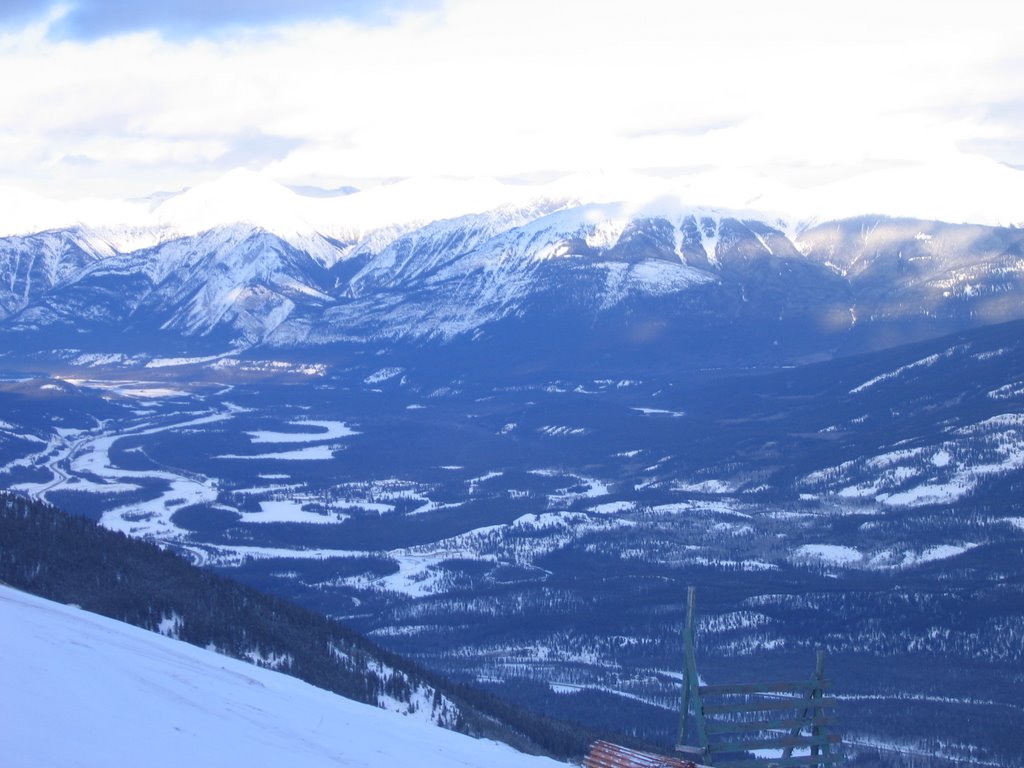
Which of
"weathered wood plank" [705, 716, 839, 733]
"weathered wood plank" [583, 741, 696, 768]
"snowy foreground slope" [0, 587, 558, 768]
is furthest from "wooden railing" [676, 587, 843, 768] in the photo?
"snowy foreground slope" [0, 587, 558, 768]

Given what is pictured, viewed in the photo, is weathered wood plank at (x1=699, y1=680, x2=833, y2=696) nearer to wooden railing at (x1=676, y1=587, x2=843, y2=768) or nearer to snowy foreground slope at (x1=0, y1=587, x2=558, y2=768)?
wooden railing at (x1=676, y1=587, x2=843, y2=768)

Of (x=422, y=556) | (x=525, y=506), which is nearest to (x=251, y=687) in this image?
(x=422, y=556)

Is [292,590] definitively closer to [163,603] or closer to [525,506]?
[525,506]

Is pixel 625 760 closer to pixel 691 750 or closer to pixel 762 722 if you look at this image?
pixel 691 750

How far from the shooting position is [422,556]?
117 meters

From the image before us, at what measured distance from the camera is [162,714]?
75.4ft

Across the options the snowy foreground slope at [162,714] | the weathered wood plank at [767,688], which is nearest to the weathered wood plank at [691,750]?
the weathered wood plank at [767,688]

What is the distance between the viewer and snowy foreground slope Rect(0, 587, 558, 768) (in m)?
20.0

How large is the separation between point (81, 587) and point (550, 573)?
201ft

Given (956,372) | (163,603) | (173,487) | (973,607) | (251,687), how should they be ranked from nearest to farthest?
A: 1. (251,687)
2. (163,603)
3. (973,607)
4. (173,487)
5. (956,372)

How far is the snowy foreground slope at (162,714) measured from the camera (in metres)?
20.0

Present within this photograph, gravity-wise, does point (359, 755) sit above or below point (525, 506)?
below

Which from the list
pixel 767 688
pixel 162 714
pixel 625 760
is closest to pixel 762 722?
pixel 767 688

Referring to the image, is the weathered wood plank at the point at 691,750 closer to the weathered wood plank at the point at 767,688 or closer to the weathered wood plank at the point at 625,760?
the weathered wood plank at the point at 625,760
